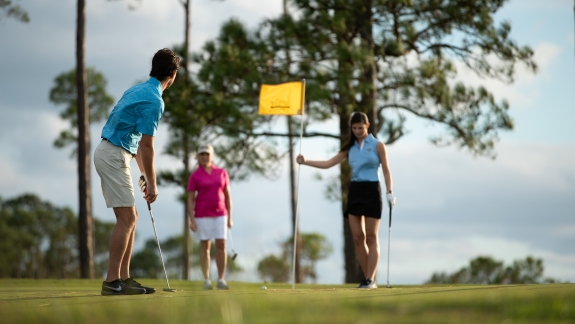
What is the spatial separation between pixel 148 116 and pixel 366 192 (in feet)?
9.46

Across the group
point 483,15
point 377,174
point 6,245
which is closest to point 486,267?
point 483,15

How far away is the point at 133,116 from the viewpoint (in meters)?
6.45

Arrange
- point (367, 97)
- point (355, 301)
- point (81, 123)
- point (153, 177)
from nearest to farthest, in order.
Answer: point (355, 301)
point (153, 177)
point (367, 97)
point (81, 123)

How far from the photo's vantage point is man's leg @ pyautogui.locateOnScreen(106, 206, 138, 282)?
6.42 metres

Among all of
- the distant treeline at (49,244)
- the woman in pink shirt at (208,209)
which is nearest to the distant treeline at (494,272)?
the distant treeline at (49,244)

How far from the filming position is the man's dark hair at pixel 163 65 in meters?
6.66

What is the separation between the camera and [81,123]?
696 inches

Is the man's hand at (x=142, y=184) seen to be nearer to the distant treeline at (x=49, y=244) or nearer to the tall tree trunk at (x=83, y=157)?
the tall tree trunk at (x=83, y=157)

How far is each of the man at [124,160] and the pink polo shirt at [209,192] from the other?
2934 millimetres

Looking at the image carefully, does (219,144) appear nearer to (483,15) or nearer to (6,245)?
(483,15)

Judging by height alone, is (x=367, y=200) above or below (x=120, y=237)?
above

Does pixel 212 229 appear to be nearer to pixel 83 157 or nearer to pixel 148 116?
pixel 148 116

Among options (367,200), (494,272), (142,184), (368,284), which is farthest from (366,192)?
(494,272)

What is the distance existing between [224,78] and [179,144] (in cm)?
180
